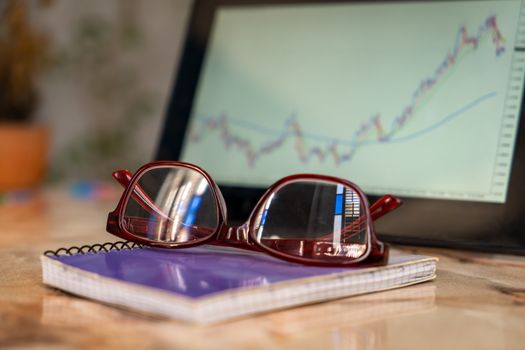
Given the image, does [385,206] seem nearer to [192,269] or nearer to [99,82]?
[192,269]

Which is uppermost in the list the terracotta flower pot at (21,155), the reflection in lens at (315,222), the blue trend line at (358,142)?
the blue trend line at (358,142)

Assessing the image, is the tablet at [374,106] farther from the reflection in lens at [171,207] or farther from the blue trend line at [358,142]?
the reflection in lens at [171,207]

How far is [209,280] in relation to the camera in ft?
1.50

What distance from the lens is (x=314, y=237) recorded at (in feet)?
1.74

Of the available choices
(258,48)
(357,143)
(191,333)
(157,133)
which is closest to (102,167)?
(157,133)

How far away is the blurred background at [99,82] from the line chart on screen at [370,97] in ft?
1.61

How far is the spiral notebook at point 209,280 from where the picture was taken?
43 cm

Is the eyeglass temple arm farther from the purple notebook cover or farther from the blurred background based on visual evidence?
the blurred background

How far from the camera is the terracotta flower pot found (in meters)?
1.20

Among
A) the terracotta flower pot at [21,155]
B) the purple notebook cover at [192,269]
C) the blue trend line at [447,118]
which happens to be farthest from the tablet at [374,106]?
the terracotta flower pot at [21,155]

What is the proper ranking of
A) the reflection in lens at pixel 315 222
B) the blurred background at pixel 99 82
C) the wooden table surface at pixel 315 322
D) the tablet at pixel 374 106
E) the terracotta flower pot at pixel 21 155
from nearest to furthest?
the wooden table surface at pixel 315 322 < the reflection in lens at pixel 315 222 < the tablet at pixel 374 106 < the terracotta flower pot at pixel 21 155 < the blurred background at pixel 99 82

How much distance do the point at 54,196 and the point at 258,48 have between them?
49 cm

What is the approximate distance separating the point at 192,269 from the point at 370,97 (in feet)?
1.24

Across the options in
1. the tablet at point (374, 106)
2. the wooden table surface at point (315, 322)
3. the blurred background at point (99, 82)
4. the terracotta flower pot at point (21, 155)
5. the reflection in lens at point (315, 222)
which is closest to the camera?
the wooden table surface at point (315, 322)
